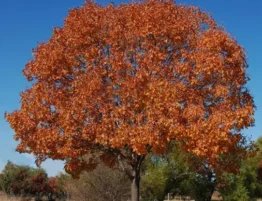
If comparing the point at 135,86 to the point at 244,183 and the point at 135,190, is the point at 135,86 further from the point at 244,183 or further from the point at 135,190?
the point at 244,183

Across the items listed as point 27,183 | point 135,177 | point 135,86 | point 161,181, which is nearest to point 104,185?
point 161,181

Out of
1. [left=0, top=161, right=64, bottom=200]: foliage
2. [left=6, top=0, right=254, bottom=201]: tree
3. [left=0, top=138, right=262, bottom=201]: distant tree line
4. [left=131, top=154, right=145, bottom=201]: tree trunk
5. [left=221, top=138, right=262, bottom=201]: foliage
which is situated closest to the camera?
[left=6, top=0, right=254, bottom=201]: tree

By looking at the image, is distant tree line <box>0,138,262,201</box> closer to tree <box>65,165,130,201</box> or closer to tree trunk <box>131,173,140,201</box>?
tree <box>65,165,130,201</box>

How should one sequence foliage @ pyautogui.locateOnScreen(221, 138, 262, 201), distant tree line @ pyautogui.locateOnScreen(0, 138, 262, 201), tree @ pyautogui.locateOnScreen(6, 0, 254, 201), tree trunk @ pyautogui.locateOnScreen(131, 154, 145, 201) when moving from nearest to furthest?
tree @ pyautogui.locateOnScreen(6, 0, 254, 201)
tree trunk @ pyautogui.locateOnScreen(131, 154, 145, 201)
distant tree line @ pyautogui.locateOnScreen(0, 138, 262, 201)
foliage @ pyautogui.locateOnScreen(221, 138, 262, 201)

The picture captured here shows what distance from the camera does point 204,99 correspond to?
23219mm

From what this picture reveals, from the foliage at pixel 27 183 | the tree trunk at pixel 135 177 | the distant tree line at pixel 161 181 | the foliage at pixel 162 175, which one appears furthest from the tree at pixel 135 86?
the foliage at pixel 27 183

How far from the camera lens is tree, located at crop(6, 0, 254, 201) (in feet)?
69.5

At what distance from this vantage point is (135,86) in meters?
21.7

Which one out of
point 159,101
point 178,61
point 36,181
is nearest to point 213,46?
point 178,61

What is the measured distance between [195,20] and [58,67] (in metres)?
7.94

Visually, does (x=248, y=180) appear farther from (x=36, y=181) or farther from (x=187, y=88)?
(x=187, y=88)

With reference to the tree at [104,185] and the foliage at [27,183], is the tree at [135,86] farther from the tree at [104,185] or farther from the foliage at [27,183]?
the foliage at [27,183]

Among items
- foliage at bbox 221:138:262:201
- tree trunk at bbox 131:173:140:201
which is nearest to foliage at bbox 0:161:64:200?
foliage at bbox 221:138:262:201

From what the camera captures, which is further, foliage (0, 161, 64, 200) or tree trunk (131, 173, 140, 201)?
foliage (0, 161, 64, 200)
